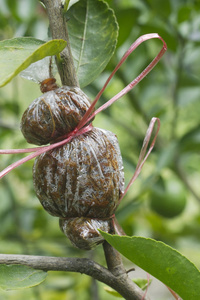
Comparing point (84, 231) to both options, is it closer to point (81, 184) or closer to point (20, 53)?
point (81, 184)

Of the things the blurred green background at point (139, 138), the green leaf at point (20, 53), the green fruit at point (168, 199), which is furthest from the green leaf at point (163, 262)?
the green fruit at point (168, 199)

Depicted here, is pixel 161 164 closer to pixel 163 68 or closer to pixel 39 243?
pixel 163 68

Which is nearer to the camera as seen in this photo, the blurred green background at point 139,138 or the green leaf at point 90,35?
the green leaf at point 90,35

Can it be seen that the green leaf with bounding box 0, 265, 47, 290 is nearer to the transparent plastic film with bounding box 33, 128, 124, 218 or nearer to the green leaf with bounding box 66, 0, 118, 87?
the transparent plastic film with bounding box 33, 128, 124, 218

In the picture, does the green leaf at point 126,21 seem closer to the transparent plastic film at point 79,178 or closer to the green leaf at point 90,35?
the green leaf at point 90,35

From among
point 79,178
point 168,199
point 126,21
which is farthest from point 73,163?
point 168,199
